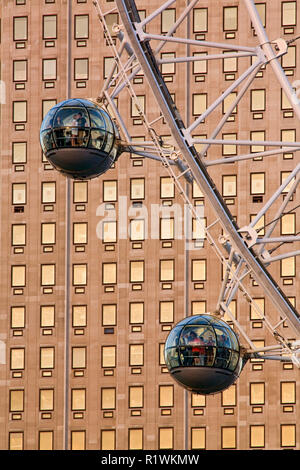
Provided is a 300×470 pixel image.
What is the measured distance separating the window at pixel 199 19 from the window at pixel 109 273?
1134 centimetres

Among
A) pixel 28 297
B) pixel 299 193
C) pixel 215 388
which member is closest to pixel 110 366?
pixel 28 297

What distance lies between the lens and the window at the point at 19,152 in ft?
286

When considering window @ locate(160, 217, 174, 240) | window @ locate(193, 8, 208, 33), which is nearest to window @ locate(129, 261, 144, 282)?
window @ locate(160, 217, 174, 240)

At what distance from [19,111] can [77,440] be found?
1533 cm

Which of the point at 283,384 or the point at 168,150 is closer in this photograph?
the point at 168,150

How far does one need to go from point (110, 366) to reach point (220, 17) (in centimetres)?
1650

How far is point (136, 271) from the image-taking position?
8531cm

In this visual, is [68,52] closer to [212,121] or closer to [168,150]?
[212,121]

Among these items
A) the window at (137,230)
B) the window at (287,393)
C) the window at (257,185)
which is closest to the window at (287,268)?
the window at (257,185)

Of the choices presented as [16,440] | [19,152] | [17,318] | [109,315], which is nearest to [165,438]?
[109,315]

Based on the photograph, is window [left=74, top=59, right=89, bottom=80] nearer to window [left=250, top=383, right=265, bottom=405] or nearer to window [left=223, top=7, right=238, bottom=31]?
window [left=223, top=7, right=238, bottom=31]

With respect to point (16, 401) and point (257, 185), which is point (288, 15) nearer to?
point (257, 185)

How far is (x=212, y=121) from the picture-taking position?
86.1m

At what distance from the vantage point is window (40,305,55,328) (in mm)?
86062
